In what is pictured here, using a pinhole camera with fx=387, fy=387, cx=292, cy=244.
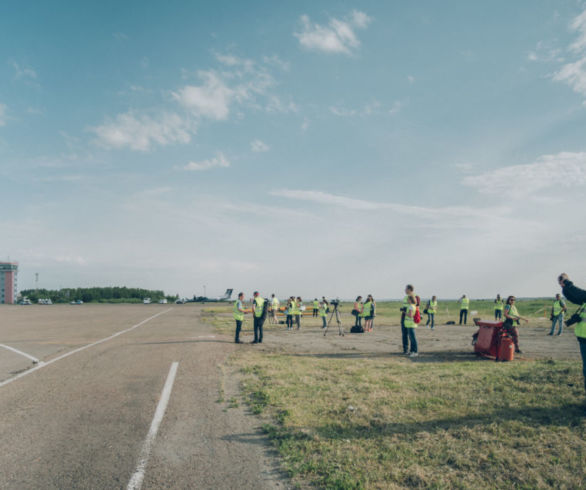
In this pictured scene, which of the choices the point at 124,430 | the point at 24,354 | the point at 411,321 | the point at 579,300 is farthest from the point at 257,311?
the point at 579,300

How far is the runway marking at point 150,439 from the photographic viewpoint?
4105mm

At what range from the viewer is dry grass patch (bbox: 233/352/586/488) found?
4.28 m

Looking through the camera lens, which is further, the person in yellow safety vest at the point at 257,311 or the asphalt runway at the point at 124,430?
the person in yellow safety vest at the point at 257,311

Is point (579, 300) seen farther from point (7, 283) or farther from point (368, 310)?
point (7, 283)

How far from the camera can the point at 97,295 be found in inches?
5113

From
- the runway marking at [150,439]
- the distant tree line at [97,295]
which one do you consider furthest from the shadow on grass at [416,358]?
the distant tree line at [97,295]

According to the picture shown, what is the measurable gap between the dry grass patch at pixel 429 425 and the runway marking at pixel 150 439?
1.59m

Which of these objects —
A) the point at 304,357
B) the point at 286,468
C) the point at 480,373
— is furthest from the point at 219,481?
the point at 304,357

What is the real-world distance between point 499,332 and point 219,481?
33.4 ft

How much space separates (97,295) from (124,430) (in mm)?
140143

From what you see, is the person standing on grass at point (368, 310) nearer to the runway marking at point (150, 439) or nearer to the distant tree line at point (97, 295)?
the runway marking at point (150, 439)

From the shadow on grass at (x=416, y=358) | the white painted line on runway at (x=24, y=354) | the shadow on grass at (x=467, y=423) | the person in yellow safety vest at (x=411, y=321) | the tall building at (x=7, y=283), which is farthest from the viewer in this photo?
the tall building at (x=7, y=283)

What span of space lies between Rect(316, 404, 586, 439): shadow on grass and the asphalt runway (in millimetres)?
1164

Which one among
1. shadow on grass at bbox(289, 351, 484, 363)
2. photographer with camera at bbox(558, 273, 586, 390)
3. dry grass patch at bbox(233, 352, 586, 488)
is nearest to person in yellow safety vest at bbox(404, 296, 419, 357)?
shadow on grass at bbox(289, 351, 484, 363)
